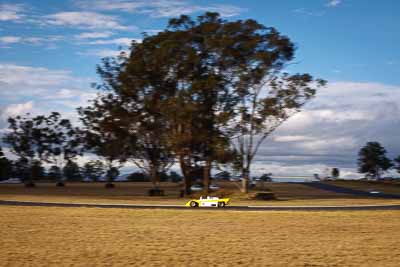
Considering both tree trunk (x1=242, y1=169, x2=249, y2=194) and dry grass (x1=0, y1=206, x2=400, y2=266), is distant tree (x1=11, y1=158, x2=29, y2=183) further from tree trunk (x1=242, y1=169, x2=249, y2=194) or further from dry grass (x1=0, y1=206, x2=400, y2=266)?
dry grass (x1=0, y1=206, x2=400, y2=266)

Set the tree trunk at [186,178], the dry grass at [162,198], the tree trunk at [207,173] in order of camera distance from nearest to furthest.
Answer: the dry grass at [162,198] → the tree trunk at [207,173] → the tree trunk at [186,178]

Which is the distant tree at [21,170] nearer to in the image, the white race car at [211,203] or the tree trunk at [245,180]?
the tree trunk at [245,180]

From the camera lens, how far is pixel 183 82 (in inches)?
2404

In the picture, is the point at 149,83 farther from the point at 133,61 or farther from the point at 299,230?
the point at 299,230

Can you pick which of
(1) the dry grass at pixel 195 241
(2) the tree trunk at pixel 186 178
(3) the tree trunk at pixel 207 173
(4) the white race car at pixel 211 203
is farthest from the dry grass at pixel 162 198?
(1) the dry grass at pixel 195 241

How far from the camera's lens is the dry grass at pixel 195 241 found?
1422 cm

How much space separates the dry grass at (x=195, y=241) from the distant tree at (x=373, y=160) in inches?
5400

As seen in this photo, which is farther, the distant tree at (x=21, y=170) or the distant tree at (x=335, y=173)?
the distant tree at (x=335, y=173)

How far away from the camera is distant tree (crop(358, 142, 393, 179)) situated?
159m

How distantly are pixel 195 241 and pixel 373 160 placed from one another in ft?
492

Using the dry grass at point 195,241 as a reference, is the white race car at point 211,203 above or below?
above

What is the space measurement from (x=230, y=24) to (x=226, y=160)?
13.8 m

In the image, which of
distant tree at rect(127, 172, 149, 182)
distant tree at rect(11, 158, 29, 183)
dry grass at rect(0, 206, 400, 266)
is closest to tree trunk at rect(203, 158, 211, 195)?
dry grass at rect(0, 206, 400, 266)

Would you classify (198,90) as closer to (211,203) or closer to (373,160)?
(211,203)
